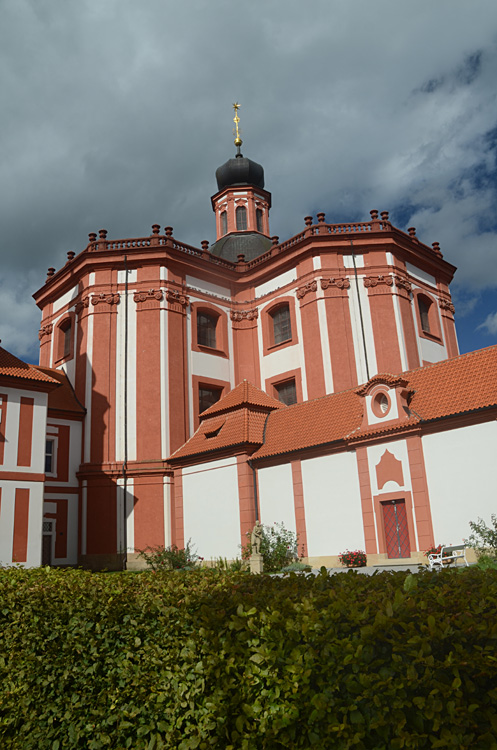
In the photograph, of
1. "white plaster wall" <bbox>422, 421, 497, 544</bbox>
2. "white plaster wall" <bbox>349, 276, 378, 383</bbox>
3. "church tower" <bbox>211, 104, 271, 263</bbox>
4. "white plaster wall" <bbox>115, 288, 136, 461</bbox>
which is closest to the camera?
"white plaster wall" <bbox>422, 421, 497, 544</bbox>

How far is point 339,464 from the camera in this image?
830 inches

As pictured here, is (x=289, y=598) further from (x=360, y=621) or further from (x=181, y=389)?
(x=181, y=389)

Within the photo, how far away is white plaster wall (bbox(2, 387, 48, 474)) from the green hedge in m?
16.2

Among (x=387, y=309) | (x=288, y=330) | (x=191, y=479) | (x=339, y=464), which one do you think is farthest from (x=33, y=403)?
(x=387, y=309)

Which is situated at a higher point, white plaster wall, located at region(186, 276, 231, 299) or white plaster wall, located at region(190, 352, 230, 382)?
white plaster wall, located at region(186, 276, 231, 299)

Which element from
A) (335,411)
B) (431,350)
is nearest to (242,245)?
(431,350)

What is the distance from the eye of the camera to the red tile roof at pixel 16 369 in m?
22.0

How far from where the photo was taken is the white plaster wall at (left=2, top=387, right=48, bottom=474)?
70.1 feet

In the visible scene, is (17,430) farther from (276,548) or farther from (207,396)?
(207,396)

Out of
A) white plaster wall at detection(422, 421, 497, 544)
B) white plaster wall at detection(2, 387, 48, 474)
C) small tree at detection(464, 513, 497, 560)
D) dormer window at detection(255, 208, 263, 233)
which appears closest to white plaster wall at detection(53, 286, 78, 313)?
white plaster wall at detection(2, 387, 48, 474)

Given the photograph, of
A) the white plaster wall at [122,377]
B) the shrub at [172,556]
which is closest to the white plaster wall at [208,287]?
the white plaster wall at [122,377]

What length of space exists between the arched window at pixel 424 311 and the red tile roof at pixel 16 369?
1902 cm

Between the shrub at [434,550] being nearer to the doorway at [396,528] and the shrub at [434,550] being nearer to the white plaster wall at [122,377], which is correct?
the doorway at [396,528]

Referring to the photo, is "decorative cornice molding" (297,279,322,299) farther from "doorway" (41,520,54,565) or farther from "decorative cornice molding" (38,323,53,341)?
"doorway" (41,520,54,565)
